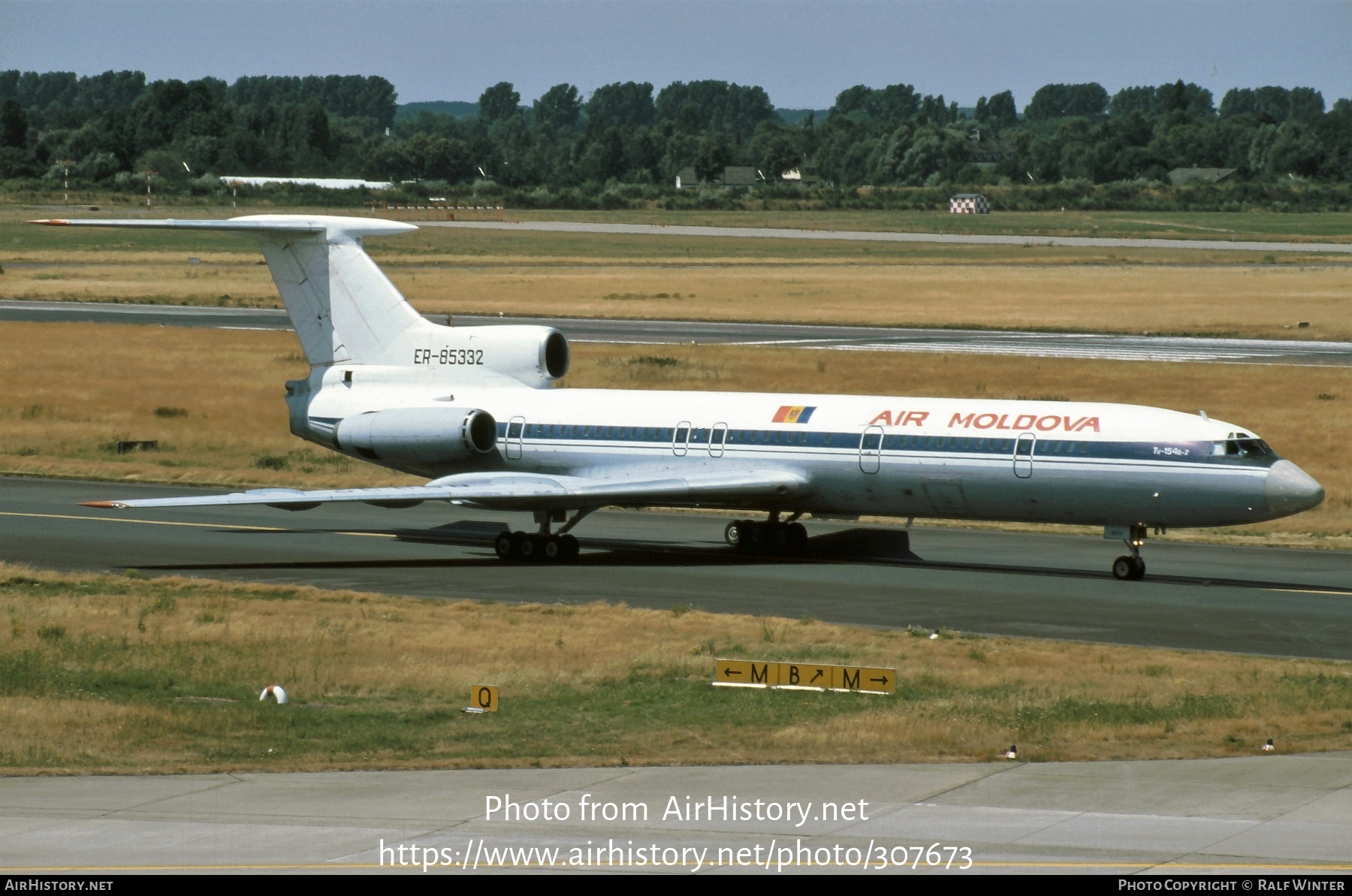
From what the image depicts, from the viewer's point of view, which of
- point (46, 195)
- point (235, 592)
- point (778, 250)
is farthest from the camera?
point (46, 195)

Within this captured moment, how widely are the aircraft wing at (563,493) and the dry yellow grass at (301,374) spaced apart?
11143 mm

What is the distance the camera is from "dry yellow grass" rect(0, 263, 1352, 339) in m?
89.2

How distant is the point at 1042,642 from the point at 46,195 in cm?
17621

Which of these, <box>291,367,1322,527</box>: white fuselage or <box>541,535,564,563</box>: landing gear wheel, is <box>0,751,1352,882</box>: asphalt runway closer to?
<box>291,367,1322,527</box>: white fuselage

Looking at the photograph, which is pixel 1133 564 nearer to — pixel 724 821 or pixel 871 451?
pixel 871 451

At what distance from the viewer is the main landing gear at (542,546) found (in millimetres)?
36344

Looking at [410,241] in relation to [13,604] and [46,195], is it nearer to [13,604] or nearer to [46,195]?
[46,195]

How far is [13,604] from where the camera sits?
98.5ft

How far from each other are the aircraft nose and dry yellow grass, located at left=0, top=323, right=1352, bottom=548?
26.6 feet

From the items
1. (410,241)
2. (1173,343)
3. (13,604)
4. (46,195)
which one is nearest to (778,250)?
(410,241)

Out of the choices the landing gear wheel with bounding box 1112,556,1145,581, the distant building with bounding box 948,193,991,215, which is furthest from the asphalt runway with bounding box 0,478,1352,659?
the distant building with bounding box 948,193,991,215

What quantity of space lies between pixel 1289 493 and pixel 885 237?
5124 inches

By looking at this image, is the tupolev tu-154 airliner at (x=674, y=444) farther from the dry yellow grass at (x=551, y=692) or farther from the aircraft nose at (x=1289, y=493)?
the dry yellow grass at (x=551, y=692)

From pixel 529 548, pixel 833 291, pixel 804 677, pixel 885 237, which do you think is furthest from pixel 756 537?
pixel 885 237
